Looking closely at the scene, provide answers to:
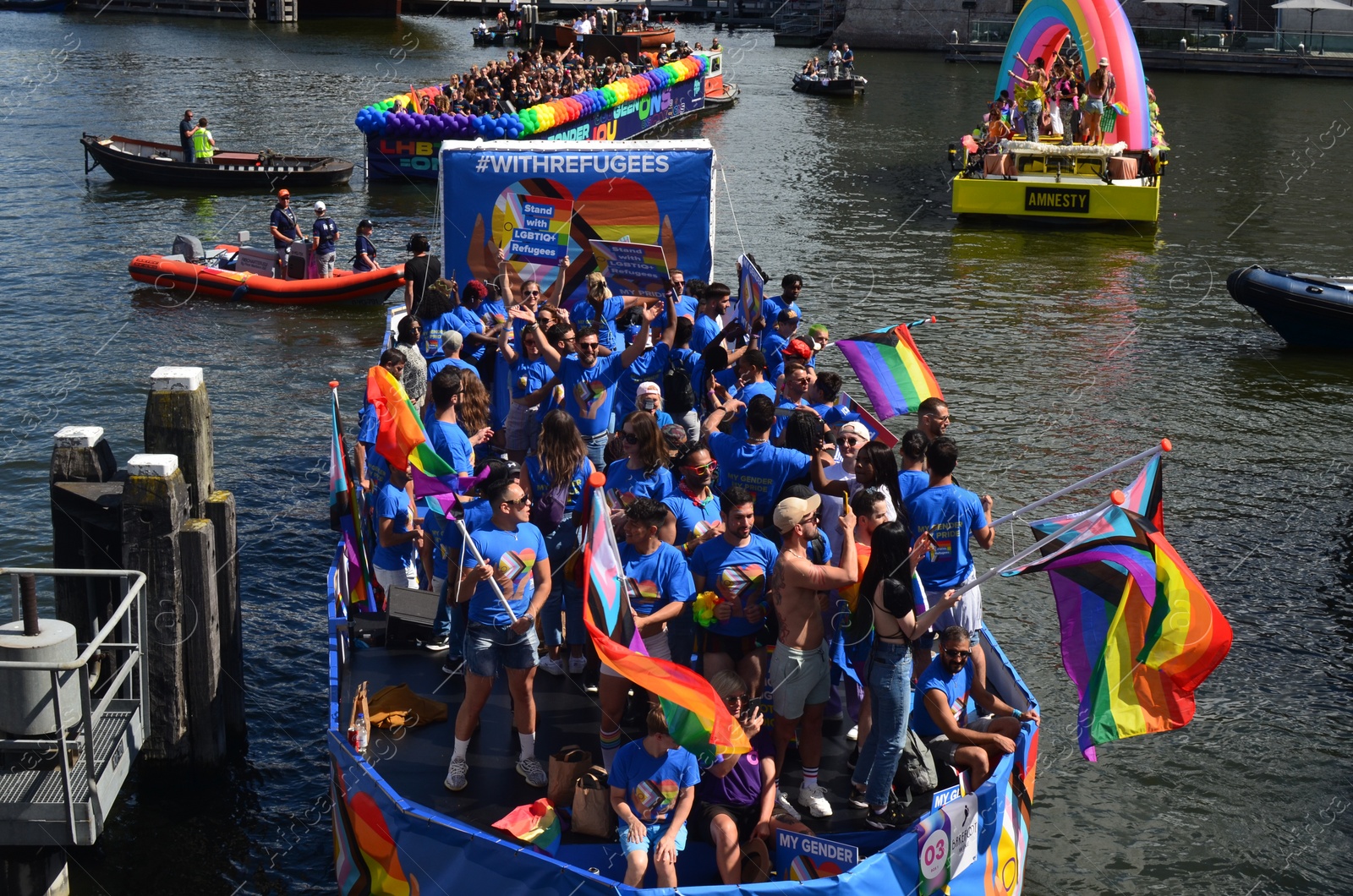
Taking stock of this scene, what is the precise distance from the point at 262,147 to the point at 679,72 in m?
13.5

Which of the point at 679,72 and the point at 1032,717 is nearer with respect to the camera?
the point at 1032,717

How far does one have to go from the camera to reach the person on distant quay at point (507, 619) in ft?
25.7

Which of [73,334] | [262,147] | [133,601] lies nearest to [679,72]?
[262,147]

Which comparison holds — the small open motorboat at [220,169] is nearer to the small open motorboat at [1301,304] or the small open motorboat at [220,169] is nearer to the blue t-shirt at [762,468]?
the small open motorboat at [1301,304]

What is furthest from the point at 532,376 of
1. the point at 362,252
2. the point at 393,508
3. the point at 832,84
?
the point at 832,84

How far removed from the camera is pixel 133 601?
362 inches

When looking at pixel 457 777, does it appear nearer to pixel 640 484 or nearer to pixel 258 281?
pixel 640 484

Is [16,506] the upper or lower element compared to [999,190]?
lower

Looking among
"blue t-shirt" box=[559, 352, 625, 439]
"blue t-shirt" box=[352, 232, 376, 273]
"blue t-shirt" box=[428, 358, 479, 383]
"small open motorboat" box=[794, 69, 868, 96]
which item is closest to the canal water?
"blue t-shirt" box=[352, 232, 376, 273]

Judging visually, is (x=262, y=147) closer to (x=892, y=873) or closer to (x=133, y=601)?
(x=133, y=601)

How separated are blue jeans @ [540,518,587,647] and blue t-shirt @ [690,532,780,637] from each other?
142 centimetres

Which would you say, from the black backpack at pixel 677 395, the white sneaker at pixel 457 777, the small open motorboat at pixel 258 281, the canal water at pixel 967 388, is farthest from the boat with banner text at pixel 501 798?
the small open motorboat at pixel 258 281

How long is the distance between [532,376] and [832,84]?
42348 mm

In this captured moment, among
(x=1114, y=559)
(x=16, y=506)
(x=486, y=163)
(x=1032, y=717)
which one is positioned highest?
(x=486, y=163)
